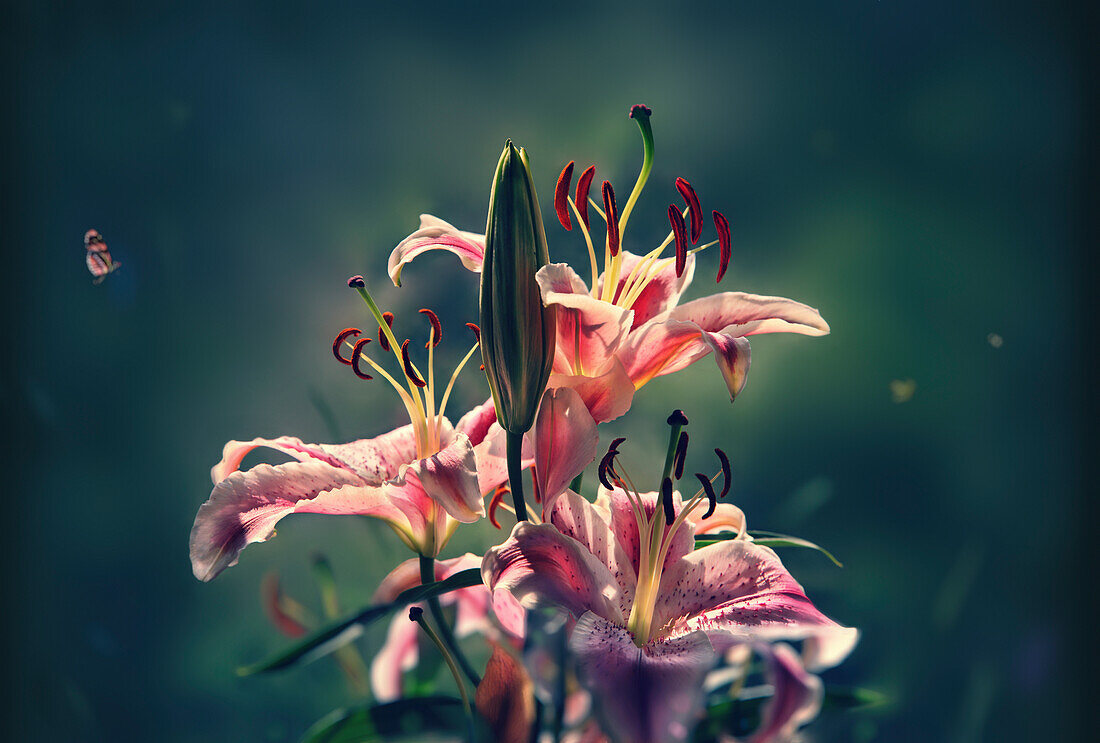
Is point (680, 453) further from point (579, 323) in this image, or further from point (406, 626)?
point (406, 626)

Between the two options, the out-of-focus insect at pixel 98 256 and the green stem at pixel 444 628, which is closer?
the green stem at pixel 444 628

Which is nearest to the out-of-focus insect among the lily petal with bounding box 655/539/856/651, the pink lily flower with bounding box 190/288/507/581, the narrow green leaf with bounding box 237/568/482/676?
the pink lily flower with bounding box 190/288/507/581

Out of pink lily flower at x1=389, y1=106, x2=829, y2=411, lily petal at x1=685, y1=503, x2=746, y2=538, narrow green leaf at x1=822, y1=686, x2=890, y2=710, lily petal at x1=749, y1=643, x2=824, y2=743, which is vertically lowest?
narrow green leaf at x1=822, y1=686, x2=890, y2=710

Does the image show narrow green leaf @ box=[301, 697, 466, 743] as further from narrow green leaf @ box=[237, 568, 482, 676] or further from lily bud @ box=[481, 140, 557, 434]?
lily bud @ box=[481, 140, 557, 434]

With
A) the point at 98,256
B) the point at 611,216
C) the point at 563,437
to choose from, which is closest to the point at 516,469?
the point at 563,437

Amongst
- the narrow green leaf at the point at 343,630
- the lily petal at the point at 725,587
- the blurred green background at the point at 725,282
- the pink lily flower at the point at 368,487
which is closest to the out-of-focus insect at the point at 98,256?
the blurred green background at the point at 725,282

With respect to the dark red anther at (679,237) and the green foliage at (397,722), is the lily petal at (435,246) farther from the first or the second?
the green foliage at (397,722)

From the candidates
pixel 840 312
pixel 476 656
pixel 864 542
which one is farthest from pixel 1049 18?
pixel 476 656
